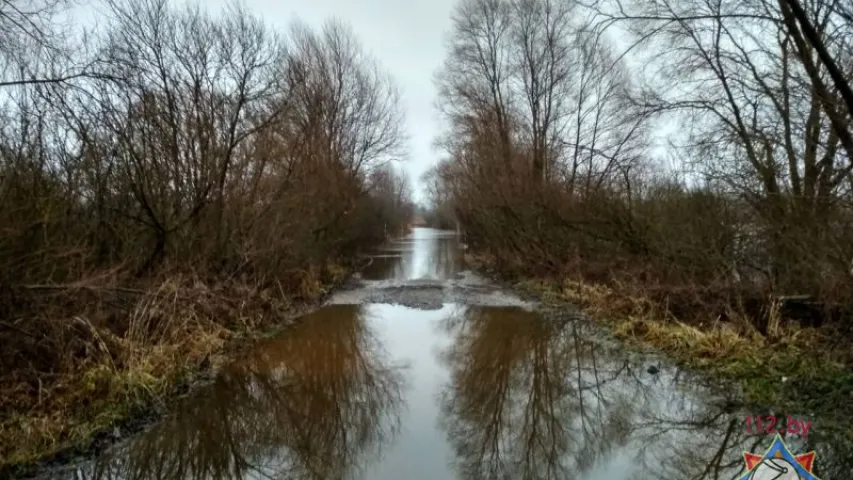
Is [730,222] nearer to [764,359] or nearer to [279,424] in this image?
[764,359]

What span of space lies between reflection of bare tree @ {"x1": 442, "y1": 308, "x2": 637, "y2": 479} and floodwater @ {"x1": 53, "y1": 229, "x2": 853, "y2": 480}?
0.08 feet

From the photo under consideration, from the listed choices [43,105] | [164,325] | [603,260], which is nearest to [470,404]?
[164,325]

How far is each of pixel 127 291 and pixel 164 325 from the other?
0.87m

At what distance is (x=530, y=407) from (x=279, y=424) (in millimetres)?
3226

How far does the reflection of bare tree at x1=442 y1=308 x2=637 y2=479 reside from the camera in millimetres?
5395

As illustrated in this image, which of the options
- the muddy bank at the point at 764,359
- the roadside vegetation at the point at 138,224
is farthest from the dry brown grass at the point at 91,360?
the muddy bank at the point at 764,359

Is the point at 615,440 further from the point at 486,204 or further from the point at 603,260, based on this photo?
the point at 486,204

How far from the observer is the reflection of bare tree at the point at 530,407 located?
17.7 ft

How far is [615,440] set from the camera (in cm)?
582

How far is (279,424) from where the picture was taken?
6.39 metres
